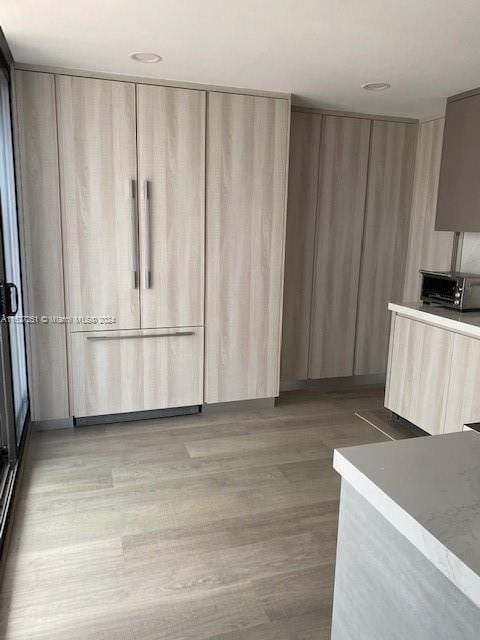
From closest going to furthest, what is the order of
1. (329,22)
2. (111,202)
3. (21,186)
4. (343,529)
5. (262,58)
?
(343,529)
(329,22)
(262,58)
(21,186)
(111,202)

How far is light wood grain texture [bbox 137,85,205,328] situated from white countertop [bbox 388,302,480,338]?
149cm

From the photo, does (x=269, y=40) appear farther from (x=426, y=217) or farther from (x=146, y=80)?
(x=426, y=217)

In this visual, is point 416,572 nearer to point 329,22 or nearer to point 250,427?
point 329,22

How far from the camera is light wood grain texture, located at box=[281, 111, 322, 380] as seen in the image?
13.6ft

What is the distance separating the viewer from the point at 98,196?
3.36 metres

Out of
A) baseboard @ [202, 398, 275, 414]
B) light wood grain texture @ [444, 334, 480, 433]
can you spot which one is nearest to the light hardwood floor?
baseboard @ [202, 398, 275, 414]

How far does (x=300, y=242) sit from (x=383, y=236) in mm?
814

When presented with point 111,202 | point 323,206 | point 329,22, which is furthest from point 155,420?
point 329,22

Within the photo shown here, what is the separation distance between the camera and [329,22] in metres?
2.31

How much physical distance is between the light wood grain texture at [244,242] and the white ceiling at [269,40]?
268 millimetres

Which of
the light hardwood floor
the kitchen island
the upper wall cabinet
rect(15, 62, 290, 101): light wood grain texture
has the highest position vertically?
rect(15, 62, 290, 101): light wood grain texture

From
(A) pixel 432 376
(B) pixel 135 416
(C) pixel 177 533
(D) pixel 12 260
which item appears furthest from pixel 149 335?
(A) pixel 432 376

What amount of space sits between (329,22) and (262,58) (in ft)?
2.11

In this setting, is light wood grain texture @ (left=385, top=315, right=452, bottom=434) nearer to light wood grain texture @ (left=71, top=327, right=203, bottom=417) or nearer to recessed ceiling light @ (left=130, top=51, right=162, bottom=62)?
light wood grain texture @ (left=71, top=327, right=203, bottom=417)
